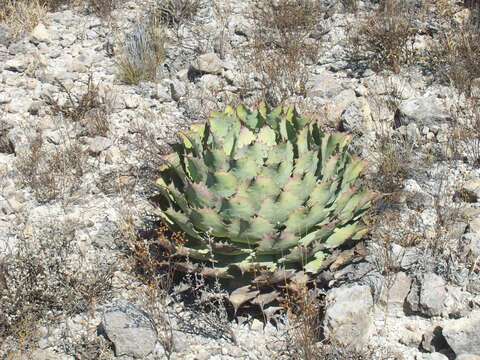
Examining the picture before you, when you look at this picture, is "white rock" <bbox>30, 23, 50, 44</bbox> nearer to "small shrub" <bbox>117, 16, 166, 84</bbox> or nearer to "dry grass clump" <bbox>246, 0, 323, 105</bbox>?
"small shrub" <bbox>117, 16, 166, 84</bbox>

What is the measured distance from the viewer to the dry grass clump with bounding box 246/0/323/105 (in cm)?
501

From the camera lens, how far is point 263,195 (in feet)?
10.4

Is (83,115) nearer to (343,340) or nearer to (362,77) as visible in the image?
(362,77)

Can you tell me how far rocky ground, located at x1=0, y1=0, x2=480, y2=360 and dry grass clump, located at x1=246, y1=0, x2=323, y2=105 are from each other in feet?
0.14

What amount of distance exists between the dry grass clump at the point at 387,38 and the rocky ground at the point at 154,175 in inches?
1.7

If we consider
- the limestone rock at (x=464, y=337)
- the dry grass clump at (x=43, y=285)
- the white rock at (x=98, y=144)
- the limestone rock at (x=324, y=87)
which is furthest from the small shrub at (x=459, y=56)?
the dry grass clump at (x=43, y=285)

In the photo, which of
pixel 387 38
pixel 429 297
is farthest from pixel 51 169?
pixel 387 38

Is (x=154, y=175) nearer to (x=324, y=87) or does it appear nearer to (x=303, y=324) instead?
(x=324, y=87)

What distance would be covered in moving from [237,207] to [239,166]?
21 centimetres

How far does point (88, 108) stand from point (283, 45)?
1.64m

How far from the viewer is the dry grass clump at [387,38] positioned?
5141 millimetres

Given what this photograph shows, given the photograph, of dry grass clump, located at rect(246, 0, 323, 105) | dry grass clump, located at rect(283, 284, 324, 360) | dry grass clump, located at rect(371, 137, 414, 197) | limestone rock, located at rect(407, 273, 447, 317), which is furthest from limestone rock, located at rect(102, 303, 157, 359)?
dry grass clump, located at rect(246, 0, 323, 105)

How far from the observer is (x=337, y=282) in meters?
3.45

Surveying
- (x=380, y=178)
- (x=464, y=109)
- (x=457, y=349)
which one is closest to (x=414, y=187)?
(x=380, y=178)
